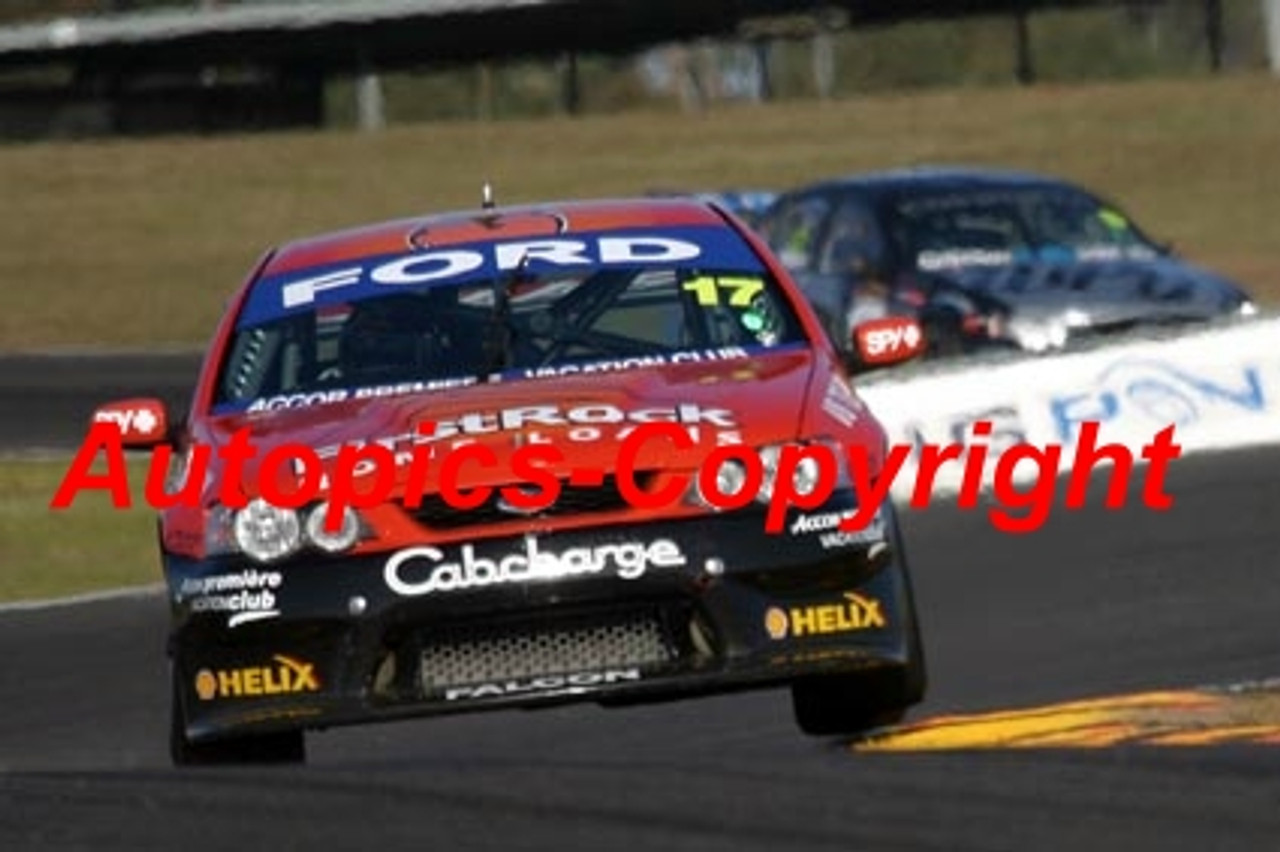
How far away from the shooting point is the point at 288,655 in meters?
8.13

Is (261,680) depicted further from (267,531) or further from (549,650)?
(549,650)

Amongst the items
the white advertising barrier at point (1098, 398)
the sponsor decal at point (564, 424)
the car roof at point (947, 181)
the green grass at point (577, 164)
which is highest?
the sponsor decal at point (564, 424)

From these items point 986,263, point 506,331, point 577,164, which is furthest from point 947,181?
point 577,164

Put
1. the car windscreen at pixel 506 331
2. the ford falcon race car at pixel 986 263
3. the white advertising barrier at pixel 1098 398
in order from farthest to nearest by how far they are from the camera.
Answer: the ford falcon race car at pixel 986 263
the white advertising barrier at pixel 1098 398
the car windscreen at pixel 506 331

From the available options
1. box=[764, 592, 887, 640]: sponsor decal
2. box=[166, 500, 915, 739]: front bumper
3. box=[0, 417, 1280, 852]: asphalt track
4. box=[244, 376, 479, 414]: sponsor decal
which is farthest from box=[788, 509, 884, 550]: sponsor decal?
box=[244, 376, 479, 414]: sponsor decal

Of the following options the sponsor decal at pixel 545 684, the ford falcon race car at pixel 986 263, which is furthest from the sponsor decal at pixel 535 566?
the ford falcon race car at pixel 986 263

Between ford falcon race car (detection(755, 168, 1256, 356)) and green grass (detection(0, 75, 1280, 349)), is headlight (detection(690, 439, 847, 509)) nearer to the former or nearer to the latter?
ford falcon race car (detection(755, 168, 1256, 356))

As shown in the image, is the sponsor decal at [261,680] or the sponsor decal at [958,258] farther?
the sponsor decal at [958,258]

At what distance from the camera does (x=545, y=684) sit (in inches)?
318

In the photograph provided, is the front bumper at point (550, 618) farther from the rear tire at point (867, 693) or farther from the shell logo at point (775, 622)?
the rear tire at point (867, 693)

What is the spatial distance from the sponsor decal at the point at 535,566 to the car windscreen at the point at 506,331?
0.91 metres

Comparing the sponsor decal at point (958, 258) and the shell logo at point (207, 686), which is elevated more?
the shell logo at point (207, 686)

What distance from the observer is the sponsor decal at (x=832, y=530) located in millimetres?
8078

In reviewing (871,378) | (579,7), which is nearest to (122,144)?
(579,7)
